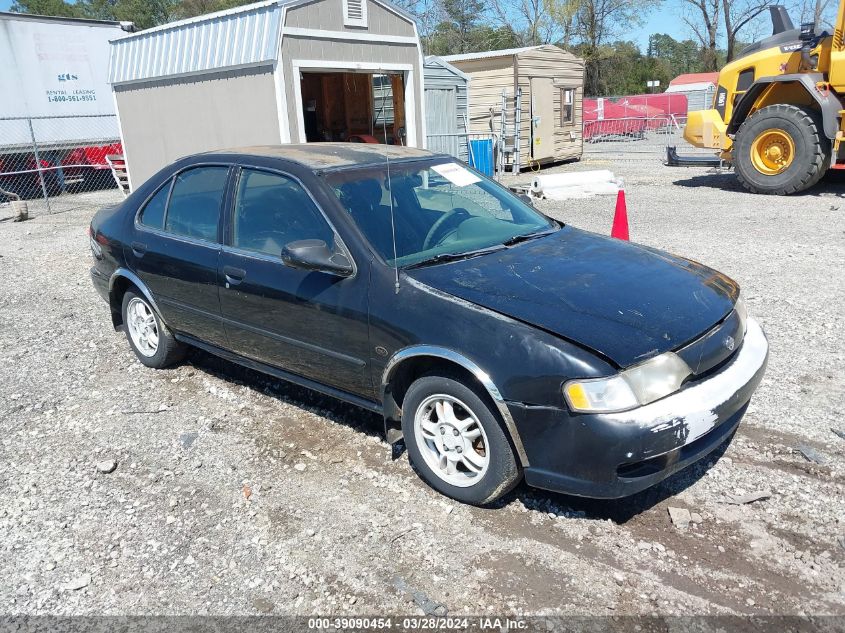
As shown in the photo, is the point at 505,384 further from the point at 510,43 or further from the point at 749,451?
the point at 510,43

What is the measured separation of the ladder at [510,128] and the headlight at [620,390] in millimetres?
14757

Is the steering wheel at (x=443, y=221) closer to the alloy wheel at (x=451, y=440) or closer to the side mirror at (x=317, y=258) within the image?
the side mirror at (x=317, y=258)

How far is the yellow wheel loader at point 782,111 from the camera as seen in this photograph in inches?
434

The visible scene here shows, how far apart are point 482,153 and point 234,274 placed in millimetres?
13043

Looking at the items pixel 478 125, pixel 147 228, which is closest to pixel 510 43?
pixel 478 125

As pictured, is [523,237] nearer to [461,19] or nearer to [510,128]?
[510,128]

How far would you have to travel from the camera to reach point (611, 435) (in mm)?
2645

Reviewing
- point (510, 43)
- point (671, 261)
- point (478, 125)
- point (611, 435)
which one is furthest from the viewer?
point (510, 43)

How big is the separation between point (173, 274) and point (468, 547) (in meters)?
2.74

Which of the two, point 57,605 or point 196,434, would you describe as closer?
point 57,605

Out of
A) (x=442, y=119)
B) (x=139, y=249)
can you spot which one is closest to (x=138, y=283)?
(x=139, y=249)

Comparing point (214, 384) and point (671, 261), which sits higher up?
point (671, 261)

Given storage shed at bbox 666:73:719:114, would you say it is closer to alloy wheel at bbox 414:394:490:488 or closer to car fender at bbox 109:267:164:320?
car fender at bbox 109:267:164:320

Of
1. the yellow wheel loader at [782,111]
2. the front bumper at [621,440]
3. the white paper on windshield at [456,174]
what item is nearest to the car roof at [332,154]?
the white paper on windshield at [456,174]
